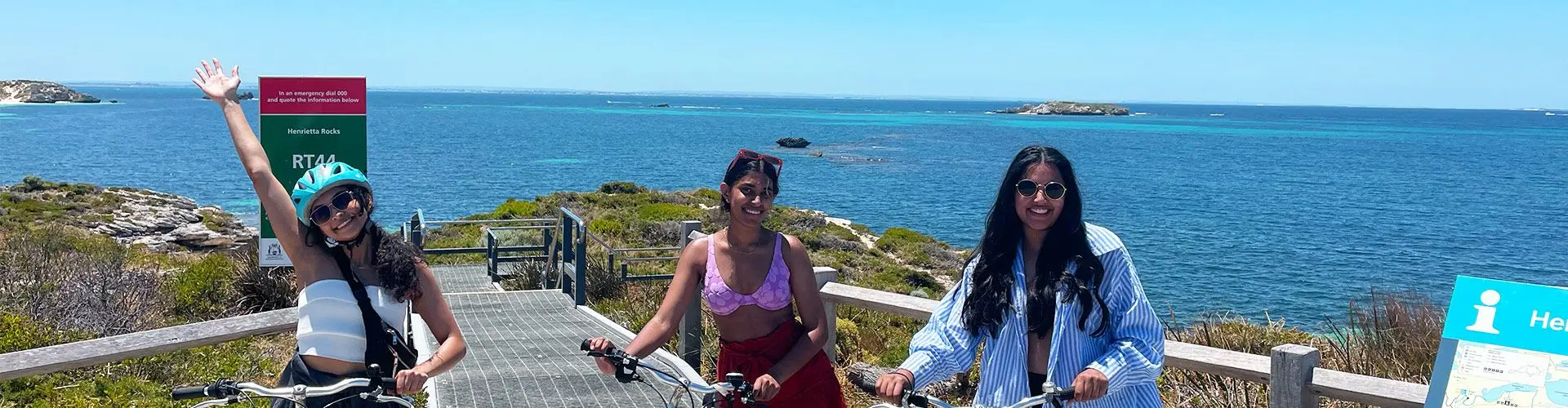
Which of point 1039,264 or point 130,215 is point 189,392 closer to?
point 1039,264

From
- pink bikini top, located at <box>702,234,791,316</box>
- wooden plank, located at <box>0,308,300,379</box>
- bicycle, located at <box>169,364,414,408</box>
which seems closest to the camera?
bicycle, located at <box>169,364,414,408</box>

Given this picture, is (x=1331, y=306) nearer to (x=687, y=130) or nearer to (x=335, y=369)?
(x=335, y=369)

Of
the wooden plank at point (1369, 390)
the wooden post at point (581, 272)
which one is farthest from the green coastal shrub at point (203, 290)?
the wooden plank at point (1369, 390)

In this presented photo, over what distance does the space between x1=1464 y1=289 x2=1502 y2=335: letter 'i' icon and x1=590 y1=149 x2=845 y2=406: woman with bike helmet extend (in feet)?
5.91

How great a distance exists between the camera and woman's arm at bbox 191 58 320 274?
3166 mm

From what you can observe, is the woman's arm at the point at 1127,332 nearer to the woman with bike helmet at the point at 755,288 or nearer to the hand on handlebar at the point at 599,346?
the woman with bike helmet at the point at 755,288

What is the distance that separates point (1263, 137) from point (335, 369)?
5478 inches

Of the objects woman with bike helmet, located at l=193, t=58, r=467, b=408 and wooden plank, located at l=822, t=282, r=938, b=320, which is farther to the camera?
wooden plank, located at l=822, t=282, r=938, b=320

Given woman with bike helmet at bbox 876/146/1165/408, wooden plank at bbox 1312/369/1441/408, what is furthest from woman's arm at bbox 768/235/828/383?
wooden plank at bbox 1312/369/1441/408

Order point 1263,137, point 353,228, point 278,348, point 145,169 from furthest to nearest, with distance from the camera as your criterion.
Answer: point 1263,137 → point 145,169 → point 278,348 → point 353,228

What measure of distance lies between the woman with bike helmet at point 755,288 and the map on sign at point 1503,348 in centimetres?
174

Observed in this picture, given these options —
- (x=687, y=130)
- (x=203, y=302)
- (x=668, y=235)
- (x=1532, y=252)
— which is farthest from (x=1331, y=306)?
(x=687, y=130)

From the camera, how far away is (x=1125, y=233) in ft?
127

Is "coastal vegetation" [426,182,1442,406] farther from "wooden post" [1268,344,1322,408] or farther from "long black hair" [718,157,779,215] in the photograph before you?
"wooden post" [1268,344,1322,408]
